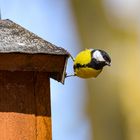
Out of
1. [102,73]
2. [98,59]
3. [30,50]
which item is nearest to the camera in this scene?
[30,50]

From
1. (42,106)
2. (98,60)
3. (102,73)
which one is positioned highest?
(102,73)

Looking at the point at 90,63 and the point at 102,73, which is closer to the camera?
the point at 90,63

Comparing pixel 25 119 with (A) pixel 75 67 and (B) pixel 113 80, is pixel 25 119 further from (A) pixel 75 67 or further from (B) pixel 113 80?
(B) pixel 113 80

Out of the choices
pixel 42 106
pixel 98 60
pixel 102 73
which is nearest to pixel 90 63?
pixel 98 60

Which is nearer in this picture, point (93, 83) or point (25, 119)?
point (25, 119)

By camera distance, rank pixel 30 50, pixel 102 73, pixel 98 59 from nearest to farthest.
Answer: pixel 30 50
pixel 98 59
pixel 102 73

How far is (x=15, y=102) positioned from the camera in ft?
2.78

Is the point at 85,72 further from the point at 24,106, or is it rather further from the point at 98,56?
the point at 24,106

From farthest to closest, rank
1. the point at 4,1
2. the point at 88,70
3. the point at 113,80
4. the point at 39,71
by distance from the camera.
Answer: the point at 113,80
the point at 4,1
the point at 88,70
the point at 39,71

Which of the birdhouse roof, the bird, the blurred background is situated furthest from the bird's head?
the blurred background

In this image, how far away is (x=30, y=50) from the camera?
797 mm

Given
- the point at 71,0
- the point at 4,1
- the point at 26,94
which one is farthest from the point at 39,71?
the point at 71,0

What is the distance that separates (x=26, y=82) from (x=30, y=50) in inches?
3.5

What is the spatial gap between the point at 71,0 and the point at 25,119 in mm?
1202
